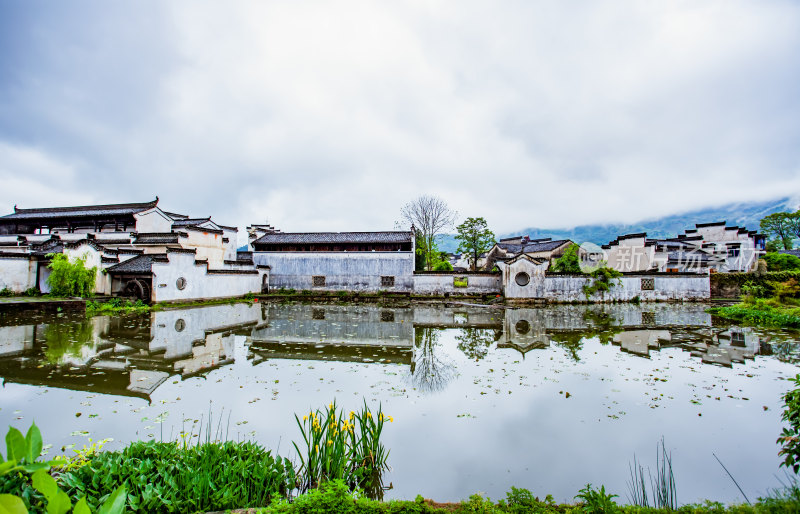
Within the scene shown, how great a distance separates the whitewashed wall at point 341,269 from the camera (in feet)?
87.0

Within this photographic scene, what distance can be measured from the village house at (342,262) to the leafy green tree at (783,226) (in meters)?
42.1

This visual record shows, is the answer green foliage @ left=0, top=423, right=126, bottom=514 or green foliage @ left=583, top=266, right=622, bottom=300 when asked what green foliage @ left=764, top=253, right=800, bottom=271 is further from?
green foliage @ left=0, top=423, right=126, bottom=514

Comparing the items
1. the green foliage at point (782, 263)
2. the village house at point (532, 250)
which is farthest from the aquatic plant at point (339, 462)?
the green foliage at point (782, 263)

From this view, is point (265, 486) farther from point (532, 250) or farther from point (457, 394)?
point (532, 250)

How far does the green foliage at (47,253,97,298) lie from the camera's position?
59.0 feet

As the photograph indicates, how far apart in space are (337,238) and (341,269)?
2689 millimetres

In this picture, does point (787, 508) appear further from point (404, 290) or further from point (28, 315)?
point (404, 290)

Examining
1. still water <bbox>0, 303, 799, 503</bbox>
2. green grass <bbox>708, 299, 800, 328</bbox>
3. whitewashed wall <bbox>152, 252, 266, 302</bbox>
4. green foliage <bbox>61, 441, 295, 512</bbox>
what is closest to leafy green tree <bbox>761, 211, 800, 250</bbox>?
Answer: green grass <bbox>708, 299, 800, 328</bbox>

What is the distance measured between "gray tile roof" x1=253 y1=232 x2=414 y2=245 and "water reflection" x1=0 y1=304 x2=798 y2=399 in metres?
10.9

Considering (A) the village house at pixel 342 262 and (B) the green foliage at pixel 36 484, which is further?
(A) the village house at pixel 342 262

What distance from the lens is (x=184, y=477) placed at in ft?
10.4

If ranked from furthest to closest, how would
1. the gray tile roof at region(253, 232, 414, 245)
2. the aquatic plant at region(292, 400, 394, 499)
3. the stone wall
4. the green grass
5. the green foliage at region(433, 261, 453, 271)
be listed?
1. the green foliage at region(433, 261, 453, 271)
2. the gray tile roof at region(253, 232, 414, 245)
3. the stone wall
4. the green grass
5. the aquatic plant at region(292, 400, 394, 499)

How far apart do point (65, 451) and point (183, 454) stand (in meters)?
2.00

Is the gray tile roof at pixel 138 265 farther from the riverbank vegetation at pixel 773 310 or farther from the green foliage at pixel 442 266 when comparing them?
the riverbank vegetation at pixel 773 310
